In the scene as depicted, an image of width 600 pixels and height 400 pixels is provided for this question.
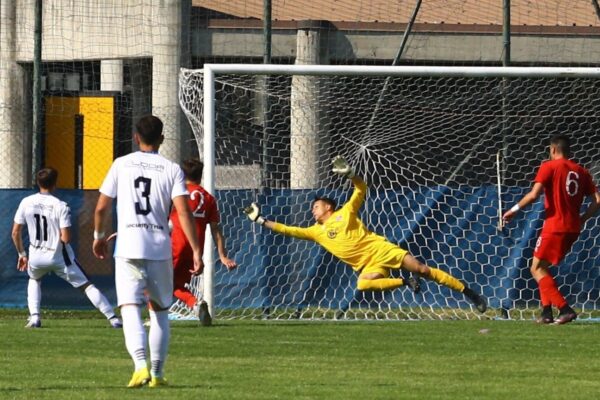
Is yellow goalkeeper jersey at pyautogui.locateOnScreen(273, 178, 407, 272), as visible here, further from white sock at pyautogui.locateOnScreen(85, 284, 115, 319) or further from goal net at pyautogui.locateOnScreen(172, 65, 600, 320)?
white sock at pyautogui.locateOnScreen(85, 284, 115, 319)

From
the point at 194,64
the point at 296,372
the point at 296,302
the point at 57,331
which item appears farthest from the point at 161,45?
the point at 296,372

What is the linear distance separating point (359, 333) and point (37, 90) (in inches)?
258

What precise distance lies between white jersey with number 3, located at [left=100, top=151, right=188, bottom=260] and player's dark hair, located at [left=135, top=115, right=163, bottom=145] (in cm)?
13

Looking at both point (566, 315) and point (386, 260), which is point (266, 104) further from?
point (566, 315)

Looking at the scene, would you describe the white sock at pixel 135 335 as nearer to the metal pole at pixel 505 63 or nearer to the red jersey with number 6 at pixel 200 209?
the red jersey with number 6 at pixel 200 209

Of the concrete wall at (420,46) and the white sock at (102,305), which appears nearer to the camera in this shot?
the white sock at (102,305)

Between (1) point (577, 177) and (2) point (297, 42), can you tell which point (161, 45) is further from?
(1) point (577, 177)

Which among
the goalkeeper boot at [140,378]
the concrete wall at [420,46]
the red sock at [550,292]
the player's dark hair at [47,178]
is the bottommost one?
the red sock at [550,292]

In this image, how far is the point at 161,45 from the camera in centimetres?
2055

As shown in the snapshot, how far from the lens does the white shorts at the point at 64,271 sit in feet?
53.4

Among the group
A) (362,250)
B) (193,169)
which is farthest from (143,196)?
(362,250)

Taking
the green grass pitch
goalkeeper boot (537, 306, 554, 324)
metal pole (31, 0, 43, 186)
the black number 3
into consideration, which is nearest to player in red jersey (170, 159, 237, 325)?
the green grass pitch

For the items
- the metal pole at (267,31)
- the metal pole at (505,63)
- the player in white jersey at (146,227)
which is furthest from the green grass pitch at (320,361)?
the metal pole at (267,31)

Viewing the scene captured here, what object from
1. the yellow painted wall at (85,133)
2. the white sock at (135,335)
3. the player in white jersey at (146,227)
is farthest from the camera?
the yellow painted wall at (85,133)
